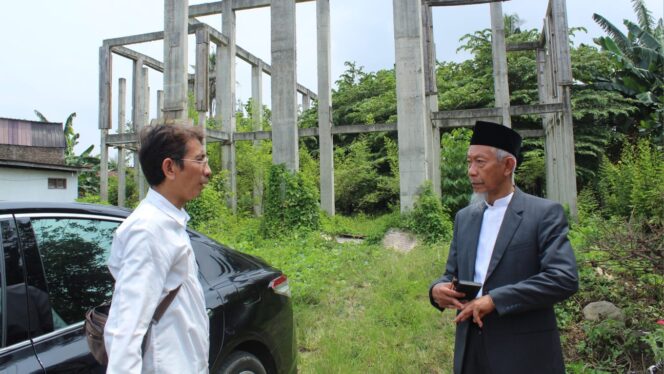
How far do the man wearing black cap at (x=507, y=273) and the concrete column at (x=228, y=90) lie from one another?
55.3 feet

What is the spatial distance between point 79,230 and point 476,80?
76.5 feet

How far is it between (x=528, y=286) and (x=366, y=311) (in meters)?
4.31

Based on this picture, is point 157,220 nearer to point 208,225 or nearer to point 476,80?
point 208,225

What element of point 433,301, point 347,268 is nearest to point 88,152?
point 347,268

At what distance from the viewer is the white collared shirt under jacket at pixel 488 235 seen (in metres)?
2.40

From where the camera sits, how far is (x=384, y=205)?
23.2 metres

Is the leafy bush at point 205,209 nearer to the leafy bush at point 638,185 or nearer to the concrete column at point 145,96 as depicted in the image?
the concrete column at point 145,96

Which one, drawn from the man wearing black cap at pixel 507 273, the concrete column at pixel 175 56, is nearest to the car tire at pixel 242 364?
the man wearing black cap at pixel 507 273

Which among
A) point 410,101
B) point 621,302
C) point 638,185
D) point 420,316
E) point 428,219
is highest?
point 410,101

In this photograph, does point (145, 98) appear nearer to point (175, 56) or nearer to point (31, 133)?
point (31, 133)

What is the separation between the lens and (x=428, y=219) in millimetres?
12102

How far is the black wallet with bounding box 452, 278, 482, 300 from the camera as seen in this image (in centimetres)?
221

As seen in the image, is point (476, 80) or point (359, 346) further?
point (476, 80)

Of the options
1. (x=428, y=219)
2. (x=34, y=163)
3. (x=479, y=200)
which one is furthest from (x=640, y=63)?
(x=34, y=163)
